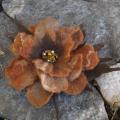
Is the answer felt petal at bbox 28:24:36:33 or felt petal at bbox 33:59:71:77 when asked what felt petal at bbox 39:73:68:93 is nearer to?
felt petal at bbox 33:59:71:77

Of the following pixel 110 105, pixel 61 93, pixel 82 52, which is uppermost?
pixel 82 52

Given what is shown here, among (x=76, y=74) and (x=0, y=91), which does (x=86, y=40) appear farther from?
(x=0, y=91)

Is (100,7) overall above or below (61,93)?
above

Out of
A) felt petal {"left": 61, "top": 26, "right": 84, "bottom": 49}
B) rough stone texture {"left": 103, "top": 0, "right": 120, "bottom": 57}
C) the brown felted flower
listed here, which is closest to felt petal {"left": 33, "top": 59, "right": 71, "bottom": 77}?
the brown felted flower

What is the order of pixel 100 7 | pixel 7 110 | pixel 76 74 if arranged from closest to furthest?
pixel 76 74 < pixel 7 110 < pixel 100 7

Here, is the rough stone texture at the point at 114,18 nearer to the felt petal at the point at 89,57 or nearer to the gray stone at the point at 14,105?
the felt petal at the point at 89,57

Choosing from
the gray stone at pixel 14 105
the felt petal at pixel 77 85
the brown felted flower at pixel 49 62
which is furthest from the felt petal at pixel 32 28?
the felt petal at pixel 77 85

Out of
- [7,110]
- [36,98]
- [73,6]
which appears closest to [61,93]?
[36,98]

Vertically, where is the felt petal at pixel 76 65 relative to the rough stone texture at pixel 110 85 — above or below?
above

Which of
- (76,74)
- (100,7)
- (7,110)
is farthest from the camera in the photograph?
(100,7)
